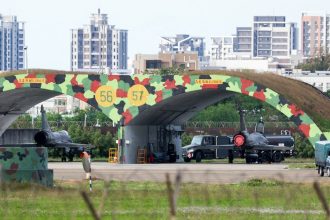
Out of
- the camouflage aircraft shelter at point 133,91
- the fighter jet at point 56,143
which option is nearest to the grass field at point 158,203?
the camouflage aircraft shelter at point 133,91

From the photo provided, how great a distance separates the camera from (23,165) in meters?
43.6

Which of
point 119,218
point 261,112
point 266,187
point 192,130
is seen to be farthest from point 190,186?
point 261,112

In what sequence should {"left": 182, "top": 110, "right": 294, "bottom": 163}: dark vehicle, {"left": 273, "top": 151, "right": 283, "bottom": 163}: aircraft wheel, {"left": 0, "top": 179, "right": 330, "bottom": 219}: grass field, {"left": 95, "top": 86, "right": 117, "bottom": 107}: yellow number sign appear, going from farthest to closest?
{"left": 273, "top": 151, "right": 283, "bottom": 163}: aircraft wheel → {"left": 182, "top": 110, "right": 294, "bottom": 163}: dark vehicle → {"left": 95, "top": 86, "right": 117, "bottom": 107}: yellow number sign → {"left": 0, "top": 179, "right": 330, "bottom": 219}: grass field

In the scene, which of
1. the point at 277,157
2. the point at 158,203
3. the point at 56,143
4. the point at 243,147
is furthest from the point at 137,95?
the point at 158,203

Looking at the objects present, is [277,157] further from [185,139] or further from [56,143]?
[185,139]

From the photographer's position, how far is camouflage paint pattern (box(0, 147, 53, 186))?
43.4 m

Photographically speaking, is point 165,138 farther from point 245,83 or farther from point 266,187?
point 266,187

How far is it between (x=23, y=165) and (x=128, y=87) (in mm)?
36340

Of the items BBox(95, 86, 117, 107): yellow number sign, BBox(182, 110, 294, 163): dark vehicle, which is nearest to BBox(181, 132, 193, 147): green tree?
BBox(182, 110, 294, 163): dark vehicle

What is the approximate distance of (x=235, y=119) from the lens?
145 meters

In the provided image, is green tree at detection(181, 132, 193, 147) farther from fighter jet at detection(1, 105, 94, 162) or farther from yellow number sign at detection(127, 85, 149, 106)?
yellow number sign at detection(127, 85, 149, 106)

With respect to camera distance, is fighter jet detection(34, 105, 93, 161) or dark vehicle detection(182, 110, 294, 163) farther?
fighter jet detection(34, 105, 93, 161)

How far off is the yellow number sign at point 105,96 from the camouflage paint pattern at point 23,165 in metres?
35.5

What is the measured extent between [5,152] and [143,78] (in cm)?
3586
